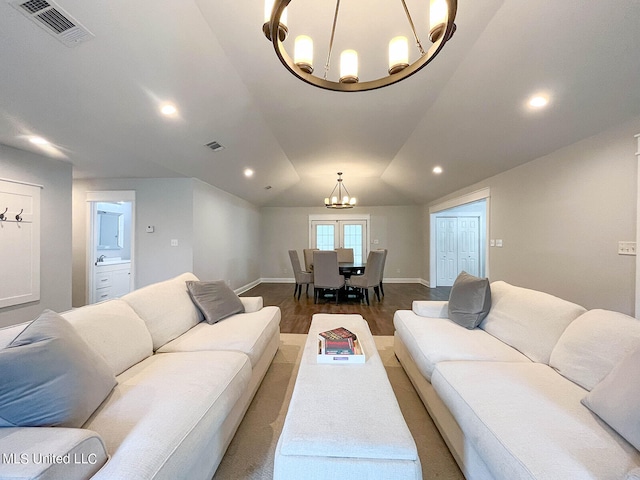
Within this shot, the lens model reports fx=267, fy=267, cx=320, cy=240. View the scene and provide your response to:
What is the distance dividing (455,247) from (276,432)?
671cm

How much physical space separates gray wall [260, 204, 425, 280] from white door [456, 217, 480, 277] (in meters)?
0.97

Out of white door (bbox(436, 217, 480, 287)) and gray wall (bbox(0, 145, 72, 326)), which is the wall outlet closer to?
white door (bbox(436, 217, 480, 287))

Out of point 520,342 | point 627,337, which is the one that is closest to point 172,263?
point 520,342

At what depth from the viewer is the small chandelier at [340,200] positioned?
5832mm

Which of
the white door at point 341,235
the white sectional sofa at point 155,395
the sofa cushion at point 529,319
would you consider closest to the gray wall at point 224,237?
the white door at point 341,235

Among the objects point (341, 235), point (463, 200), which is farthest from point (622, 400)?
point (341, 235)

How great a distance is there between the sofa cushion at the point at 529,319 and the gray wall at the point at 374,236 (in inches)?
208

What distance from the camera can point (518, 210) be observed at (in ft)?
12.1

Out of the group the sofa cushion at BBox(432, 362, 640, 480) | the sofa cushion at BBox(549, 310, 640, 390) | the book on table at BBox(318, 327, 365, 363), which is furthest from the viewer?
the book on table at BBox(318, 327, 365, 363)

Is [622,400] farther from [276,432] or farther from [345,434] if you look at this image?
[276,432]

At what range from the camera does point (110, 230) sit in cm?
566

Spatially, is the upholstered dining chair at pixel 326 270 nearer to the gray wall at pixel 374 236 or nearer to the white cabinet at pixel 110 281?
the gray wall at pixel 374 236

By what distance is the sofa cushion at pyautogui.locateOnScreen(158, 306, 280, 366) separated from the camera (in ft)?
6.22

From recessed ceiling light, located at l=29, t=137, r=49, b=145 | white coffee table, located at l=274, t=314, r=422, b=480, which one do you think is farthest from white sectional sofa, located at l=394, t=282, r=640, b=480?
recessed ceiling light, located at l=29, t=137, r=49, b=145
